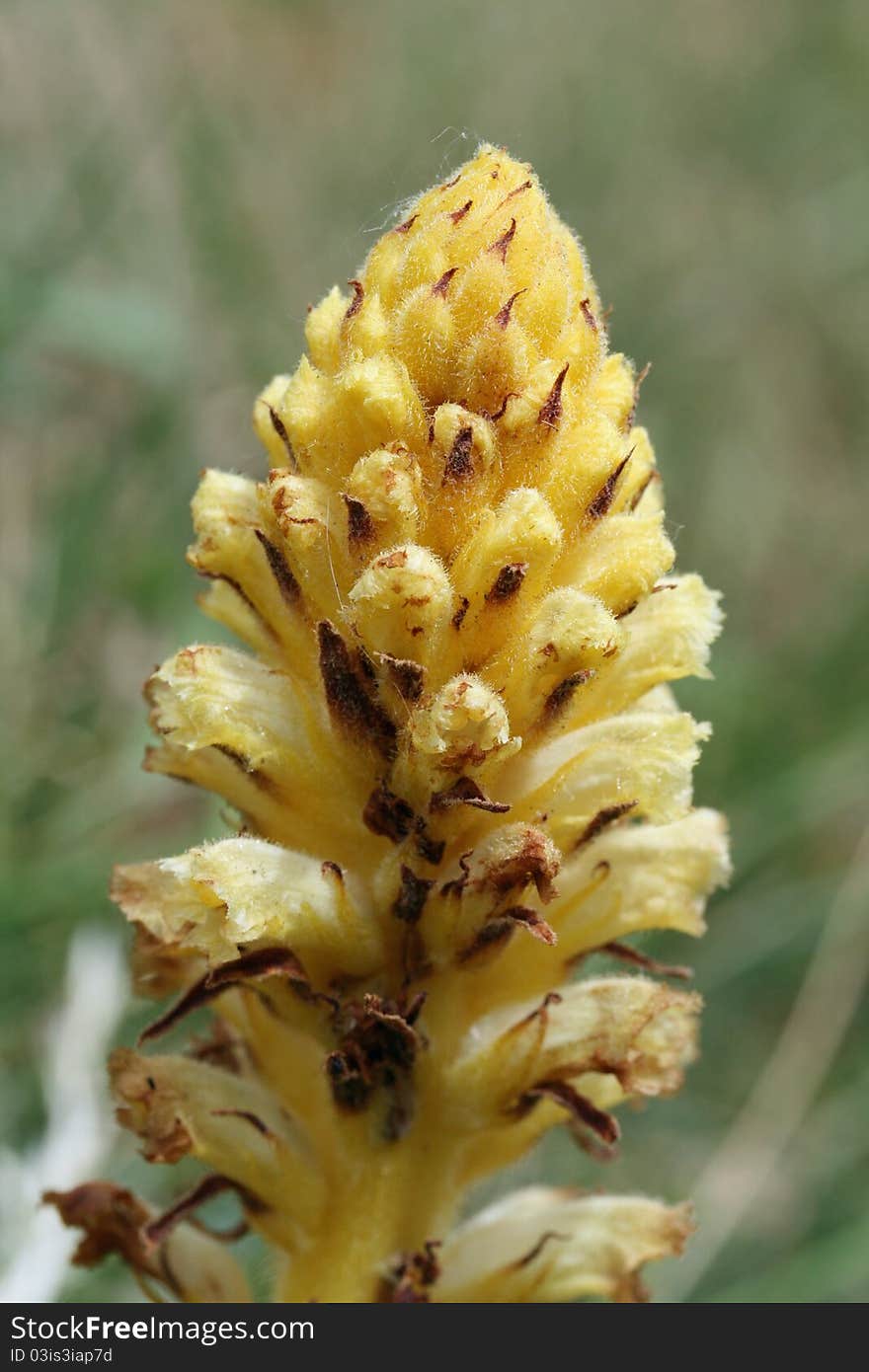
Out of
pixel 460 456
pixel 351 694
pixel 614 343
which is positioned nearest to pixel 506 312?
pixel 460 456

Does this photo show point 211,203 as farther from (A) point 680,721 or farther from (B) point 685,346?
(A) point 680,721

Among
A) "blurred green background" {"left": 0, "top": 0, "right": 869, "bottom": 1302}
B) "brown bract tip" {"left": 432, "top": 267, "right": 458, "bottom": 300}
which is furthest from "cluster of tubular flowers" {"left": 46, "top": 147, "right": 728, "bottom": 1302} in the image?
"blurred green background" {"left": 0, "top": 0, "right": 869, "bottom": 1302}

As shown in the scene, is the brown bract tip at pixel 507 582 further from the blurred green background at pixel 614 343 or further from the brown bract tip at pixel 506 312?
the blurred green background at pixel 614 343

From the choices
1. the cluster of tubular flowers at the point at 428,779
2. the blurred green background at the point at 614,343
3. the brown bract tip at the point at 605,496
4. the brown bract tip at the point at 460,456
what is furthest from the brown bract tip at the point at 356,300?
the blurred green background at the point at 614,343

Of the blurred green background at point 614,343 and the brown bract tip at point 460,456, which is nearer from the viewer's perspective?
the brown bract tip at point 460,456

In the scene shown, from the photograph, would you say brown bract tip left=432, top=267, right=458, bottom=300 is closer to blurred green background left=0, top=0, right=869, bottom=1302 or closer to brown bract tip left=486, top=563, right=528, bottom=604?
brown bract tip left=486, top=563, right=528, bottom=604

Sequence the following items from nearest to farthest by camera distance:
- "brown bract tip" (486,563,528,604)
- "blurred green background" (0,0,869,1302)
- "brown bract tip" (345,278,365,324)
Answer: "brown bract tip" (486,563,528,604) → "brown bract tip" (345,278,365,324) → "blurred green background" (0,0,869,1302)

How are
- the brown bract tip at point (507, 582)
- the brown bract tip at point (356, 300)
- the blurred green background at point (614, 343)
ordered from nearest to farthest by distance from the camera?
1. the brown bract tip at point (507, 582)
2. the brown bract tip at point (356, 300)
3. the blurred green background at point (614, 343)
